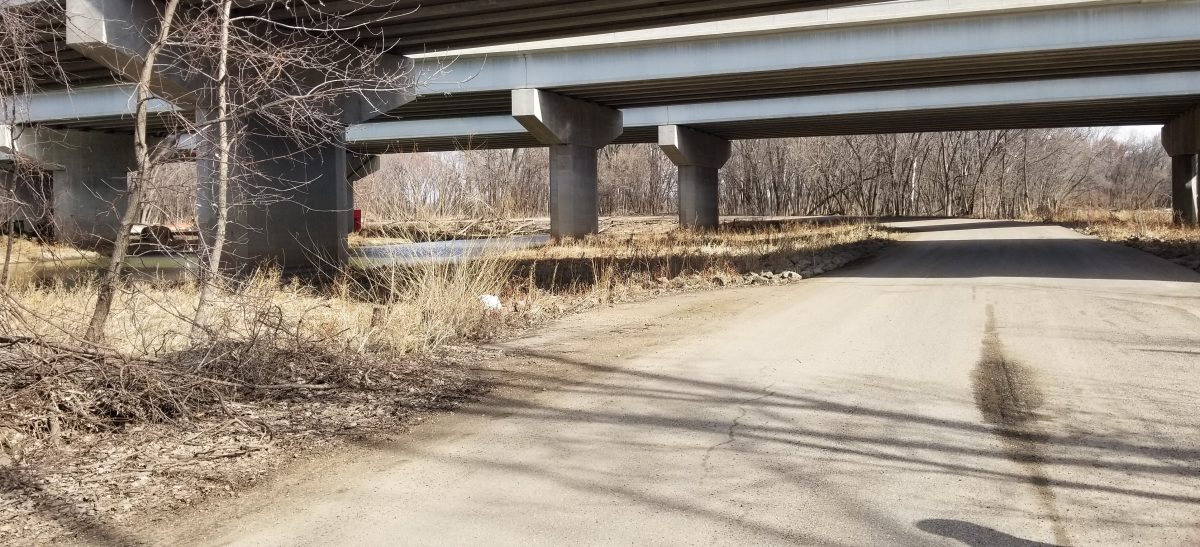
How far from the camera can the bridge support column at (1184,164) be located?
100 ft

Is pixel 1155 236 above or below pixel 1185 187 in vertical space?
below

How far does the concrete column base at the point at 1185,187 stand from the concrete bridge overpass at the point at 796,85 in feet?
0.27

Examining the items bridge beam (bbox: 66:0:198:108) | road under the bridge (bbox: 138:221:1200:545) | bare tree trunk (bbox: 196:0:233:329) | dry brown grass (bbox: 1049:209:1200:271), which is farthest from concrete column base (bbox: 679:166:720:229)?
bare tree trunk (bbox: 196:0:233:329)

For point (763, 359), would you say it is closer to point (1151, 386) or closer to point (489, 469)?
point (1151, 386)

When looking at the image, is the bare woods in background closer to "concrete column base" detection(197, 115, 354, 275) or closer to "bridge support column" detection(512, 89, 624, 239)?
"bridge support column" detection(512, 89, 624, 239)

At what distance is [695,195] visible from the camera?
3766cm

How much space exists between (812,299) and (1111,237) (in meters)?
18.2

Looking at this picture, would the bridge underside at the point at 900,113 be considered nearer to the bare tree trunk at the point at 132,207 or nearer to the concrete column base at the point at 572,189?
the concrete column base at the point at 572,189

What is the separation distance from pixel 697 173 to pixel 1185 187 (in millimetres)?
18460

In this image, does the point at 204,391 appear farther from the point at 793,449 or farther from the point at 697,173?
the point at 697,173

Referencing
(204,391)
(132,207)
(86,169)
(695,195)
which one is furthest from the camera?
(695,195)

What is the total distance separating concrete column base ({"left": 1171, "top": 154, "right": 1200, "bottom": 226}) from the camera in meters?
32.1

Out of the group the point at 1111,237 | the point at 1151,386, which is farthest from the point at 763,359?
the point at 1111,237

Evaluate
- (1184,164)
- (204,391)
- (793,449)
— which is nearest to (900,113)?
(1184,164)
